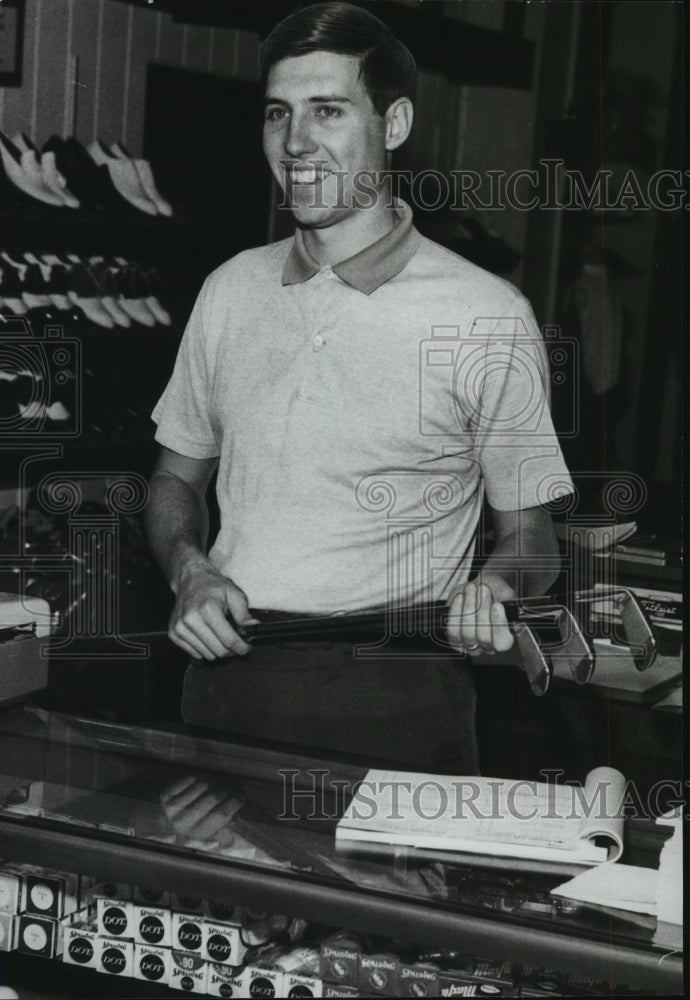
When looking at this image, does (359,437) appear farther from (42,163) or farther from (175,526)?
(42,163)

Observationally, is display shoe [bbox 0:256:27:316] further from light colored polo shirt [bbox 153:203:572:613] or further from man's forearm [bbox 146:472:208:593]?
light colored polo shirt [bbox 153:203:572:613]

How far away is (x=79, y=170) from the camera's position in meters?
2.51

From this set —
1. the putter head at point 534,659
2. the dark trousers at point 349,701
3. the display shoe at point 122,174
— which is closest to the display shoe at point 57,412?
the display shoe at point 122,174

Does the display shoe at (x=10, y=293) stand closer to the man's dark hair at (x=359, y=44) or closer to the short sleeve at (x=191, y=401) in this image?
the short sleeve at (x=191, y=401)

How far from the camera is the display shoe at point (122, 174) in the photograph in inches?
96.8

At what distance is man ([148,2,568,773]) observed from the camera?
6.65 feet

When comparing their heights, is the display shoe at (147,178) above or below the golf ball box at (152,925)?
above

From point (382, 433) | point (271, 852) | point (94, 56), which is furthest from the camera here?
point (94, 56)

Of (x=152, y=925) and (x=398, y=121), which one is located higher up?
(x=398, y=121)

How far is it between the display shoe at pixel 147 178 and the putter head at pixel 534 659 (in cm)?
117

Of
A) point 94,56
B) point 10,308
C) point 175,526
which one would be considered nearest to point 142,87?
point 94,56

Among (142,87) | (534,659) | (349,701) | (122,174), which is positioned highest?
(142,87)

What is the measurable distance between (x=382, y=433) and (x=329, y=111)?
55 cm

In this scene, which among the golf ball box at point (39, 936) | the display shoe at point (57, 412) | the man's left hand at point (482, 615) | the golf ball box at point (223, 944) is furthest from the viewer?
the display shoe at point (57, 412)
